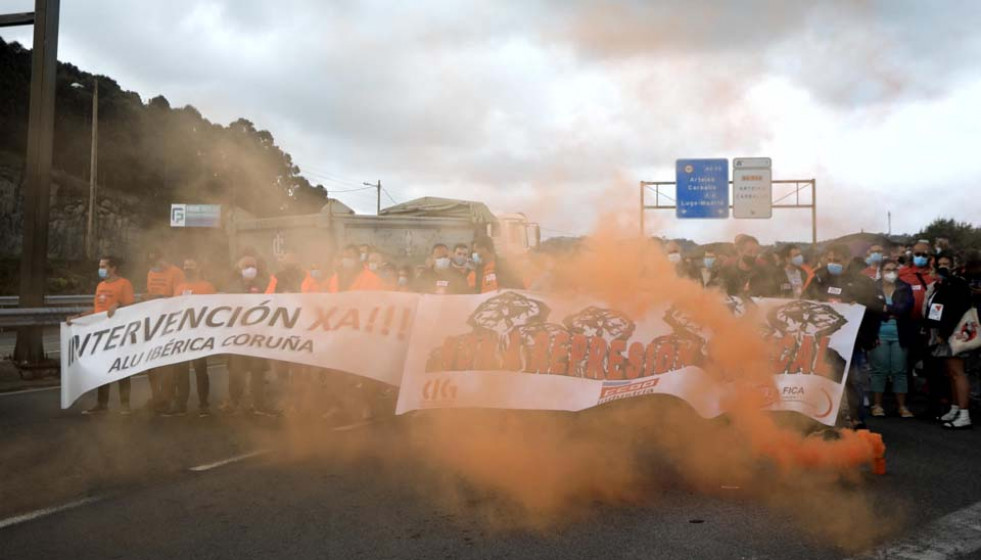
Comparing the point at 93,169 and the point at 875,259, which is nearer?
the point at 875,259

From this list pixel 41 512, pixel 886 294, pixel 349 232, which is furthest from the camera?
pixel 349 232

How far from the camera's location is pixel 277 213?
15055 mm

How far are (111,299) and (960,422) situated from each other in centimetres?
898

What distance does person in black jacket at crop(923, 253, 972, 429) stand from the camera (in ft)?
23.6

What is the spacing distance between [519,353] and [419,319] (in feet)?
3.22

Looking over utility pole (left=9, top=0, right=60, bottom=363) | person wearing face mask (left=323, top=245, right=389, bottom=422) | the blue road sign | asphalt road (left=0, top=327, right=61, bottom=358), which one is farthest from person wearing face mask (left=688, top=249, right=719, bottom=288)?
asphalt road (left=0, top=327, right=61, bottom=358)

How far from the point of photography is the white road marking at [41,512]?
4273 millimetres

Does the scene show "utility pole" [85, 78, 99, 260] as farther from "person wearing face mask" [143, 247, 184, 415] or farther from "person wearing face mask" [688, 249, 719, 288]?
"person wearing face mask" [688, 249, 719, 288]

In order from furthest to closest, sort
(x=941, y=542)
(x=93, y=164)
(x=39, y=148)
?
(x=93, y=164) < (x=39, y=148) < (x=941, y=542)

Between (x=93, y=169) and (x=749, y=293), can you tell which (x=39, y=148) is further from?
(x=93, y=169)

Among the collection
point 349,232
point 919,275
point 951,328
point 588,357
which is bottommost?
point 588,357

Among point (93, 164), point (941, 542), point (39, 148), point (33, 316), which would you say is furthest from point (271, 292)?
point (93, 164)

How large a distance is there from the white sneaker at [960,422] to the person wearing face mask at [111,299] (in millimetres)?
8540

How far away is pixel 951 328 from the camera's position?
24.0 feet
